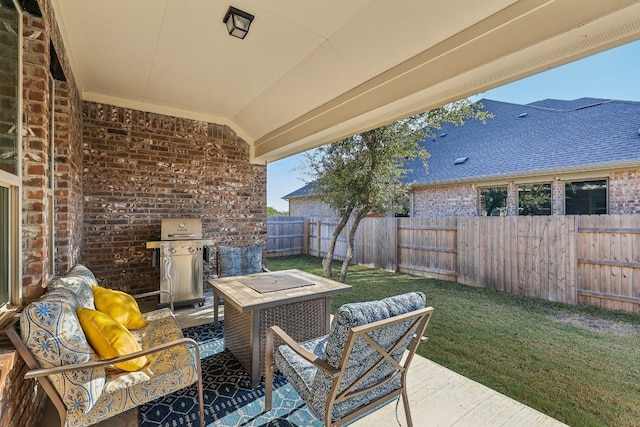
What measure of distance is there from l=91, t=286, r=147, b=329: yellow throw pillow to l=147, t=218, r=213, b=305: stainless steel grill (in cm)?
182

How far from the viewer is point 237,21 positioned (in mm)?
2516

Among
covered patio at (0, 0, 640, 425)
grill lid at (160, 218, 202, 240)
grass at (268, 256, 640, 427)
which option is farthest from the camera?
grill lid at (160, 218, 202, 240)

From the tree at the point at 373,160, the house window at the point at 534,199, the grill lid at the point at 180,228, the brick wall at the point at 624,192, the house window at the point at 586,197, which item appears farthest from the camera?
the house window at the point at 534,199

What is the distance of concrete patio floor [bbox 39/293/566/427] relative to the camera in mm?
2016

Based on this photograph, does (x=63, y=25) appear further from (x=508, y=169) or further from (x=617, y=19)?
(x=508, y=169)

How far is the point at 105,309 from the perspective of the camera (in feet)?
7.64

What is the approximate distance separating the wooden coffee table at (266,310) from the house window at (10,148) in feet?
4.51

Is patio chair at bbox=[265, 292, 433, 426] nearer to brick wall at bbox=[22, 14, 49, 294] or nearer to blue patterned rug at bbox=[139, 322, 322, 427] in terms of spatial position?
blue patterned rug at bbox=[139, 322, 322, 427]

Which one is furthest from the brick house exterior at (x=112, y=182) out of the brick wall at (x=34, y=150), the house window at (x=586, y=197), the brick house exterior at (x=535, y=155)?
the house window at (x=586, y=197)

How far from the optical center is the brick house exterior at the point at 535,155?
587 cm

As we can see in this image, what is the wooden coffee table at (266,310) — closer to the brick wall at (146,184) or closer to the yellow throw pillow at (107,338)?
the yellow throw pillow at (107,338)

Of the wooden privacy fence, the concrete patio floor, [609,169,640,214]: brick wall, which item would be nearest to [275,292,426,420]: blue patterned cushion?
the concrete patio floor

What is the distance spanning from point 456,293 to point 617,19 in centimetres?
464

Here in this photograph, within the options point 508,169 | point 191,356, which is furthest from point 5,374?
point 508,169
